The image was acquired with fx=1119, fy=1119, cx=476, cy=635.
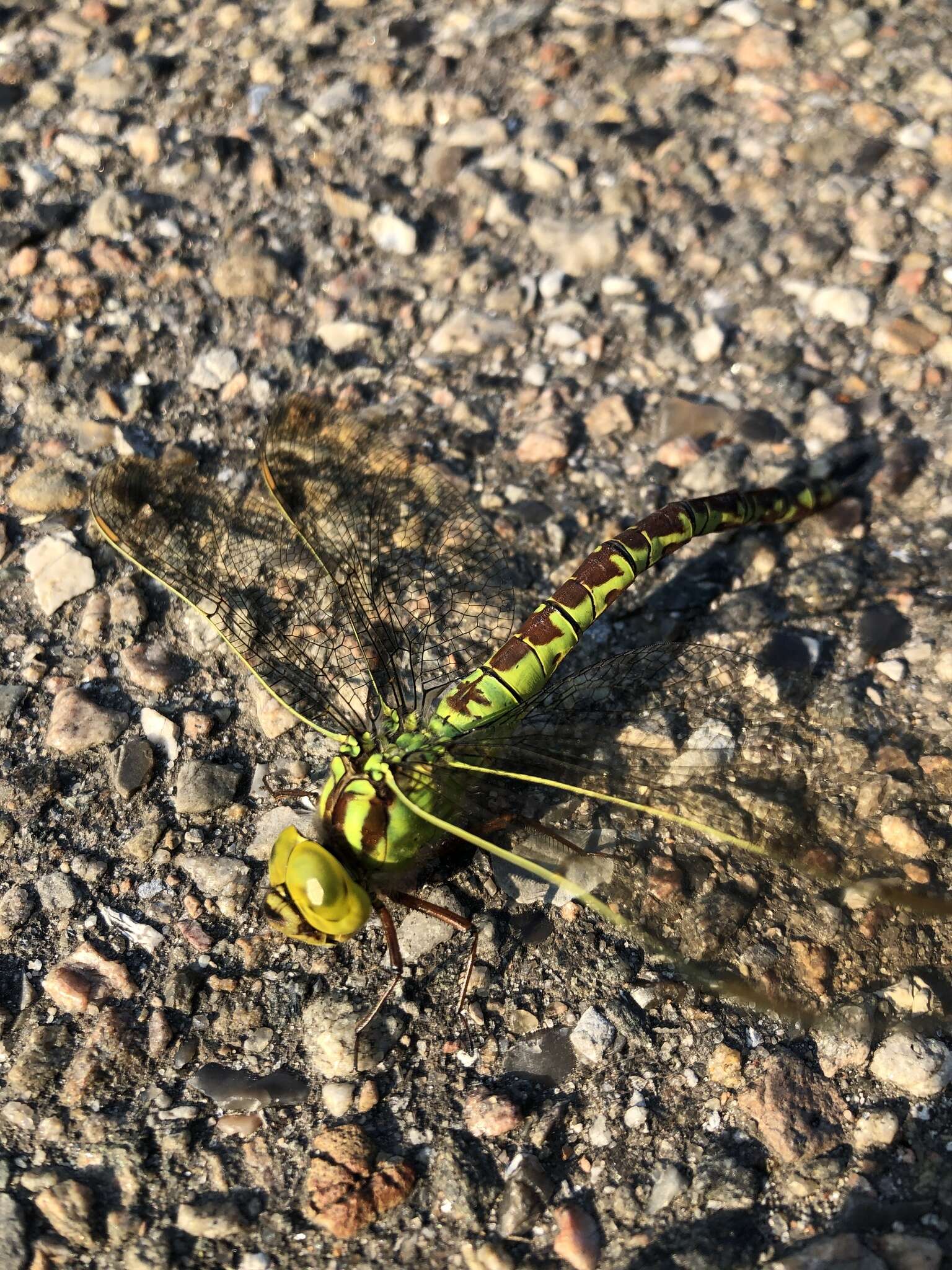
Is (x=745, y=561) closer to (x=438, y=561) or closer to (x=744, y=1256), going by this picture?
(x=438, y=561)

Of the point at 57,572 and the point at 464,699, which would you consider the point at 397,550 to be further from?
the point at 57,572

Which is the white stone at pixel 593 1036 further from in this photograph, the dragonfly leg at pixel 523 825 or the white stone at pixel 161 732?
the white stone at pixel 161 732

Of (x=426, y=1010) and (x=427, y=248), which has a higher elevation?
(x=427, y=248)

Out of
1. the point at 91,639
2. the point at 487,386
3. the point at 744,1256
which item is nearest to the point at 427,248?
the point at 487,386

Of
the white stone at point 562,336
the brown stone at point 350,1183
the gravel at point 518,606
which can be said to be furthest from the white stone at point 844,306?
the brown stone at point 350,1183

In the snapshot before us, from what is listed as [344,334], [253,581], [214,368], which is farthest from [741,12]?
[253,581]

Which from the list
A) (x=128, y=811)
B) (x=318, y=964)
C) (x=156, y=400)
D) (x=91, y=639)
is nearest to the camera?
(x=318, y=964)

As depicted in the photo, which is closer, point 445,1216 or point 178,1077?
point 445,1216
